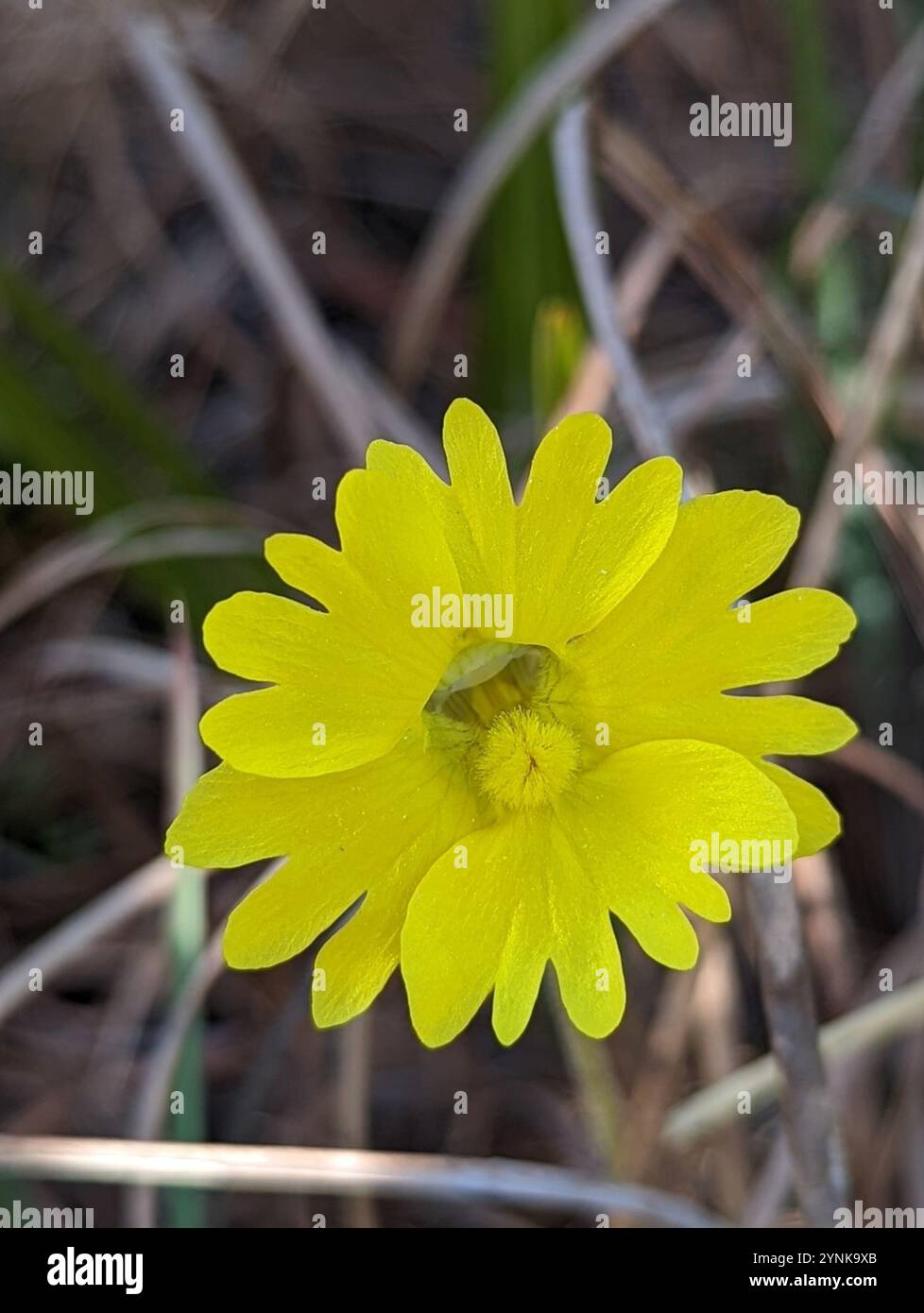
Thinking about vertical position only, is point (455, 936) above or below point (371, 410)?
below

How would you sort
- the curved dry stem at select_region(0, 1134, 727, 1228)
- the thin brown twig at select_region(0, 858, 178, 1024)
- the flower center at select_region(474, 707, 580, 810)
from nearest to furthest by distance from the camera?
the flower center at select_region(474, 707, 580, 810), the curved dry stem at select_region(0, 1134, 727, 1228), the thin brown twig at select_region(0, 858, 178, 1024)

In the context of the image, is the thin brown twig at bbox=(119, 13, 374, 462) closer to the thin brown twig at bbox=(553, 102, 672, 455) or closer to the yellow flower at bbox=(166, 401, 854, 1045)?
the thin brown twig at bbox=(553, 102, 672, 455)

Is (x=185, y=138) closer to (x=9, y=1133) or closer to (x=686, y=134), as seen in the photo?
(x=686, y=134)

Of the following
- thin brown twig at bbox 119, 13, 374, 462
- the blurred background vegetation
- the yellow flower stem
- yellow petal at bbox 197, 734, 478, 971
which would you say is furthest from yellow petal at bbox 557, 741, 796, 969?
thin brown twig at bbox 119, 13, 374, 462

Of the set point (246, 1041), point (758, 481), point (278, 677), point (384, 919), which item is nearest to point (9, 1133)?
point (246, 1041)

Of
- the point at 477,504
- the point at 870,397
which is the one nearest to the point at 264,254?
the point at 870,397

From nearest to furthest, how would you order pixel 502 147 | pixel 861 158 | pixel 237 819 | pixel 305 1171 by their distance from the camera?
pixel 237 819, pixel 305 1171, pixel 502 147, pixel 861 158

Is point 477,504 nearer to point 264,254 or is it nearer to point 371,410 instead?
point 371,410
